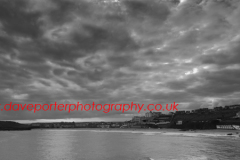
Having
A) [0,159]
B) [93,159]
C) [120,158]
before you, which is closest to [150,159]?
[120,158]

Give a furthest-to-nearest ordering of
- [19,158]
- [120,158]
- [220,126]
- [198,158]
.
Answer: [220,126]
[19,158]
[120,158]
[198,158]

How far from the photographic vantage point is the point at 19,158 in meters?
48.0

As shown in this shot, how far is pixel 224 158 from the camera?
40.5 metres

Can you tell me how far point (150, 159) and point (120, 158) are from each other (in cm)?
608

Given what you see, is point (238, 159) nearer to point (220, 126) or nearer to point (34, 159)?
point (34, 159)

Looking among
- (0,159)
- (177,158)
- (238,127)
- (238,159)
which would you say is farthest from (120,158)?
(238,127)

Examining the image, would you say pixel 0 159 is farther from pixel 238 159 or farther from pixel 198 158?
pixel 238 159

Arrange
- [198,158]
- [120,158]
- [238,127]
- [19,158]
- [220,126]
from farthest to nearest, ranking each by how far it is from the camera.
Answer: [220,126] < [238,127] < [19,158] < [120,158] < [198,158]

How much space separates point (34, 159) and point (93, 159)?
40.2 feet

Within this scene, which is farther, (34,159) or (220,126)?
(220,126)

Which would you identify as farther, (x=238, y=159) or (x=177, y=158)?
(x=177, y=158)

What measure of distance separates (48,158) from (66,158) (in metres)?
3.82

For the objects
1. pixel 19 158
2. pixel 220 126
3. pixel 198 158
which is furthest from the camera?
pixel 220 126

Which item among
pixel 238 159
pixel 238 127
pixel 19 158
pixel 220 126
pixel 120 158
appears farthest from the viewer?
pixel 220 126
